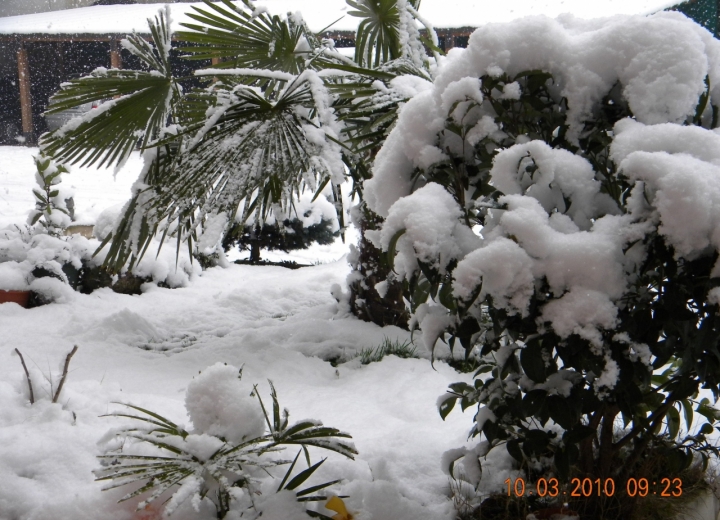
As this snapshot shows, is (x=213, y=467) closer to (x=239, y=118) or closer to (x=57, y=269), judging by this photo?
(x=239, y=118)

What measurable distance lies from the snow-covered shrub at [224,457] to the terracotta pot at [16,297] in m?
2.52

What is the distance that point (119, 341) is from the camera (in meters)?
2.97

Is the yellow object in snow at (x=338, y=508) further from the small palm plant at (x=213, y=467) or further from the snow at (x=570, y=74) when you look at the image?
the snow at (x=570, y=74)

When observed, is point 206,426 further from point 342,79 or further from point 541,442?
point 342,79

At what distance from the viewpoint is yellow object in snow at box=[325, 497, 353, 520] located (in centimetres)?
120

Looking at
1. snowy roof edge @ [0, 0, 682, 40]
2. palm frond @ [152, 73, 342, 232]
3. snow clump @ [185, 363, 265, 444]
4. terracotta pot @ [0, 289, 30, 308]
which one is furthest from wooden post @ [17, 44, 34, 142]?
snow clump @ [185, 363, 265, 444]

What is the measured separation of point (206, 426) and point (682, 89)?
120 centimetres

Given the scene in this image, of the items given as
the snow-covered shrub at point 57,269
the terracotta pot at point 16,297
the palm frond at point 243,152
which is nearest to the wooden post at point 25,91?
the snow-covered shrub at point 57,269

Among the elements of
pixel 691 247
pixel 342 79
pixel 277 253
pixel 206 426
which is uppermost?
pixel 342 79

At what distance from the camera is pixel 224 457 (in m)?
1.20

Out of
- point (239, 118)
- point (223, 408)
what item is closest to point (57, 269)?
point (239, 118)

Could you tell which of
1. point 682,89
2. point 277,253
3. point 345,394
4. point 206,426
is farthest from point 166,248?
point 682,89
